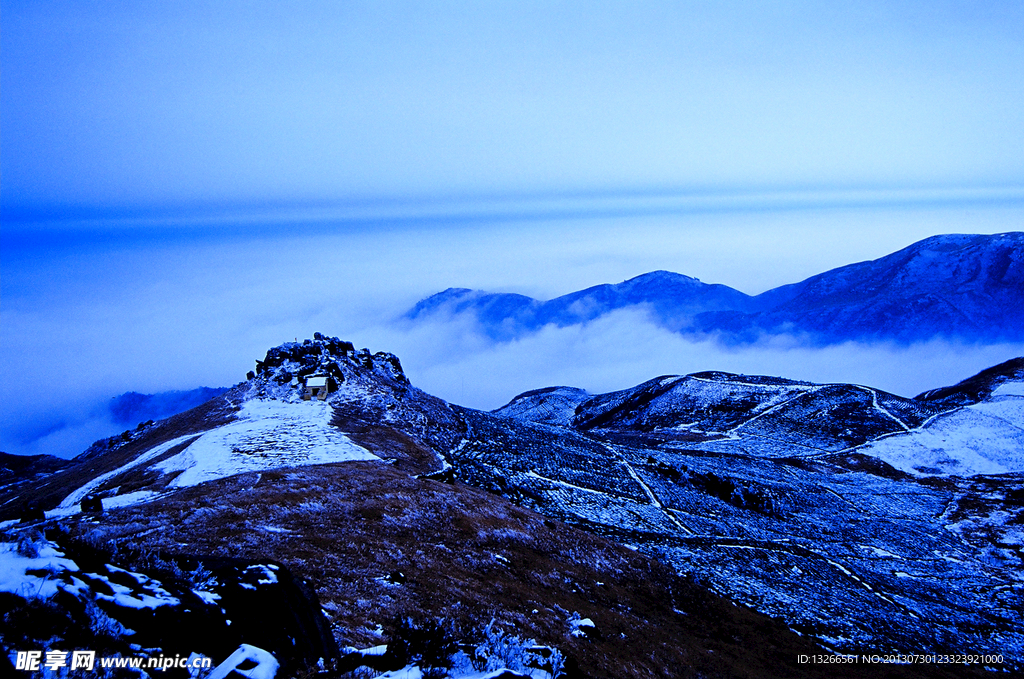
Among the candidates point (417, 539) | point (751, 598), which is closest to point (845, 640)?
point (751, 598)

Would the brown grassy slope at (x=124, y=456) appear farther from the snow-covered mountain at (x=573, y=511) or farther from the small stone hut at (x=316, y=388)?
the small stone hut at (x=316, y=388)

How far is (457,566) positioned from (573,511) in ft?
59.7

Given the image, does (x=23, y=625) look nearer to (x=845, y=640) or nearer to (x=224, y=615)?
(x=224, y=615)

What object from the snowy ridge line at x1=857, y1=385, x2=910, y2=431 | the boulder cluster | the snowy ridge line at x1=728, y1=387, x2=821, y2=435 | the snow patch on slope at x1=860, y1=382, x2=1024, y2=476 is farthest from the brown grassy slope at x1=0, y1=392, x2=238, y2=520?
the snowy ridge line at x1=857, y1=385, x2=910, y2=431

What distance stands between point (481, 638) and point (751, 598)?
19422 millimetres

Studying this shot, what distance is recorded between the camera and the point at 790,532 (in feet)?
137

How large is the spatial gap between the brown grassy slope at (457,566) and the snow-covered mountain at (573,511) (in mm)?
135

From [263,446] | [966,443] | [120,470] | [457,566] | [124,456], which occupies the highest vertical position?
[457,566]

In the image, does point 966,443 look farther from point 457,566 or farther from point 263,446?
point 263,446

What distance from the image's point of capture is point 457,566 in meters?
21.4

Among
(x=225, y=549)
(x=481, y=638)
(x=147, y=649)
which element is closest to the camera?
(x=147, y=649)

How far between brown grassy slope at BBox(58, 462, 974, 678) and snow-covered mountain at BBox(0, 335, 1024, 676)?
0.44 feet

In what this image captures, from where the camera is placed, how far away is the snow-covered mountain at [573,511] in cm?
1939

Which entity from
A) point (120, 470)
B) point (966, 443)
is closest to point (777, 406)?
point (966, 443)
